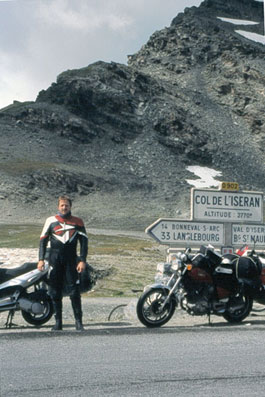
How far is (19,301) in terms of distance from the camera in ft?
30.8

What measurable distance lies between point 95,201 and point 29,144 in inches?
961

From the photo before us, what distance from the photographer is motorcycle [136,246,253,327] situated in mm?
9414

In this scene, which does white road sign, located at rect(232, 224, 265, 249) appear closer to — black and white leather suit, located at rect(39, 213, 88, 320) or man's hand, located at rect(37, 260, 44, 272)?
black and white leather suit, located at rect(39, 213, 88, 320)

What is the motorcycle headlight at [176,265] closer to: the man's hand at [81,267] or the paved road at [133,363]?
the paved road at [133,363]

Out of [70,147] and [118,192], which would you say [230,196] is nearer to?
Answer: [118,192]

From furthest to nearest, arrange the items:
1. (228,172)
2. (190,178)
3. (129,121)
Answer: (129,121) → (228,172) → (190,178)

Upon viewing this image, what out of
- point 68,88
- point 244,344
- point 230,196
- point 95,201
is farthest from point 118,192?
point 244,344

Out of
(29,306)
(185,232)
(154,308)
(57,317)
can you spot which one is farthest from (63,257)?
(185,232)

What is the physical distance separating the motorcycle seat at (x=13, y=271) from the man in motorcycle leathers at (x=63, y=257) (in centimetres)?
72

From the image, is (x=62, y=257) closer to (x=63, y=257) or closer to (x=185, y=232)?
(x=63, y=257)

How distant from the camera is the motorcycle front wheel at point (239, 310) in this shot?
9.98 m

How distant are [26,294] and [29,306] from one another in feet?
0.73

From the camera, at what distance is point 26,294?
375 inches

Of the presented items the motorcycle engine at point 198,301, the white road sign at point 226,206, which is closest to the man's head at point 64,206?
the motorcycle engine at point 198,301
